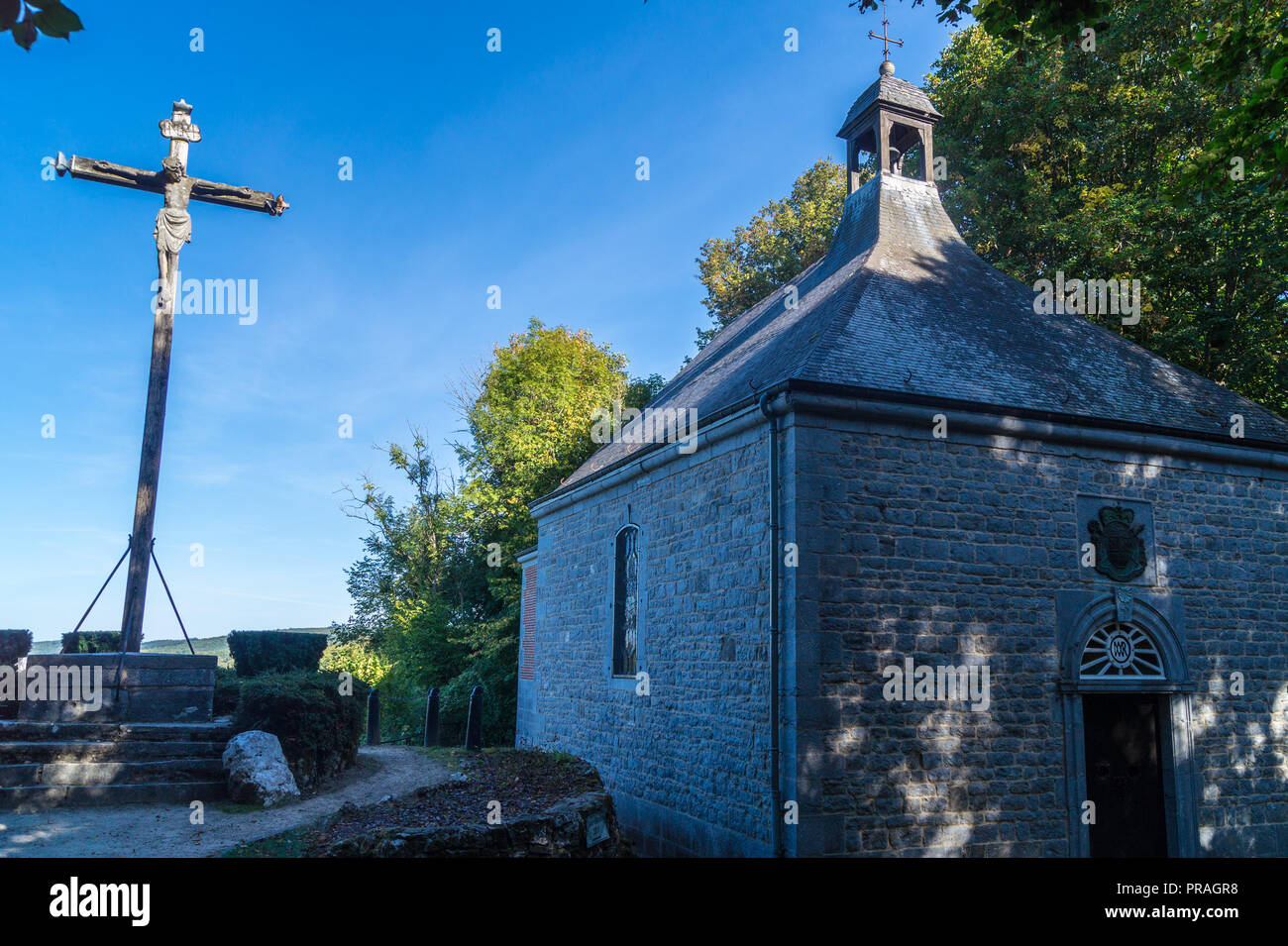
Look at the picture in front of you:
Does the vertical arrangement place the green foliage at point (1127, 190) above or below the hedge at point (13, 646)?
above

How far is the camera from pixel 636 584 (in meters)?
12.2

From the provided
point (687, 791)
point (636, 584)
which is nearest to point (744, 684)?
point (687, 791)

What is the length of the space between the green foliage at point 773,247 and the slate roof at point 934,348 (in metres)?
11.3

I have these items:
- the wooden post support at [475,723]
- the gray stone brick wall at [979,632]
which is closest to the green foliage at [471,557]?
the wooden post support at [475,723]

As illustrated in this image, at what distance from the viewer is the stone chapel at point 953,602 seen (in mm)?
8281

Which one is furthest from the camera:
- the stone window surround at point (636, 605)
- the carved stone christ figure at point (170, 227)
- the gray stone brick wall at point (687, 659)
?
the stone window surround at point (636, 605)

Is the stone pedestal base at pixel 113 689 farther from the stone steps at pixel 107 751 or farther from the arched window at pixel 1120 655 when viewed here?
the arched window at pixel 1120 655

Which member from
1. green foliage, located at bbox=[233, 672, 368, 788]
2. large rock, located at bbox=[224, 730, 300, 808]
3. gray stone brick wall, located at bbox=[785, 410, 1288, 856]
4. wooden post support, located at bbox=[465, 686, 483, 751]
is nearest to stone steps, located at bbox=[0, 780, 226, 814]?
large rock, located at bbox=[224, 730, 300, 808]

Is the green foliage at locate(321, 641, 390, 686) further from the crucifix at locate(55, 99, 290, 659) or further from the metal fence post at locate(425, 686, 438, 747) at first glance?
the crucifix at locate(55, 99, 290, 659)

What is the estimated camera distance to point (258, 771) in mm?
9055

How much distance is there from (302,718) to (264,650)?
4.75m
